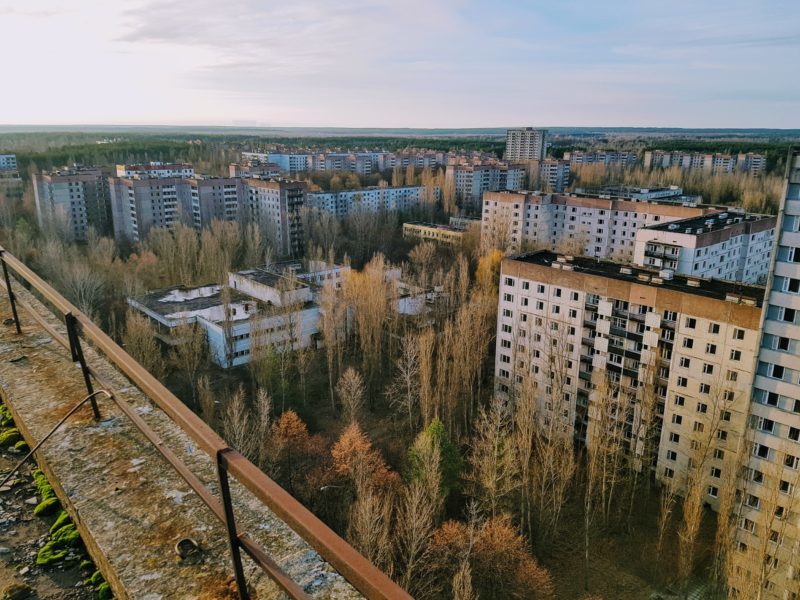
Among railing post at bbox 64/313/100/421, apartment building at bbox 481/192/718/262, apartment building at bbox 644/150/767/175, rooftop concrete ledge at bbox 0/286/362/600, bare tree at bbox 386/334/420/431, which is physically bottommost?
bare tree at bbox 386/334/420/431

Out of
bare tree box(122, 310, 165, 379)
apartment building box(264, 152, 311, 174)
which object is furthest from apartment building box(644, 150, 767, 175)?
bare tree box(122, 310, 165, 379)

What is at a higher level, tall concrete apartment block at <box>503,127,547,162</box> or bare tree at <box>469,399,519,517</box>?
tall concrete apartment block at <box>503,127,547,162</box>

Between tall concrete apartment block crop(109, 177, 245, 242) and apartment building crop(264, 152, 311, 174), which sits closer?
tall concrete apartment block crop(109, 177, 245, 242)

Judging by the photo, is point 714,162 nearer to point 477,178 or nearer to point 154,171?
point 477,178

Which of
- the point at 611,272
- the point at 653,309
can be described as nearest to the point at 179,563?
the point at 653,309

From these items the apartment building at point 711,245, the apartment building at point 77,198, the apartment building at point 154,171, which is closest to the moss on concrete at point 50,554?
the apartment building at point 711,245

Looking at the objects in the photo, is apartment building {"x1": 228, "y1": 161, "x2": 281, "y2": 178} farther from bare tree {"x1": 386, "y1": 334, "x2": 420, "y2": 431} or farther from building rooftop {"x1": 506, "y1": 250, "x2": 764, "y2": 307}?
building rooftop {"x1": 506, "y1": 250, "x2": 764, "y2": 307}

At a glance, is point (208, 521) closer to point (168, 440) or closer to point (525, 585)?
point (168, 440)
